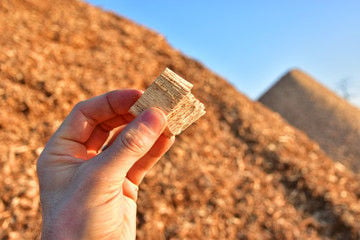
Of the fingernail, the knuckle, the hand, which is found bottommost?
the hand

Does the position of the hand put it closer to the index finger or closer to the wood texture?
the index finger

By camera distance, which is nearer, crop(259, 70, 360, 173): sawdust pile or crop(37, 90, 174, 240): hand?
crop(37, 90, 174, 240): hand

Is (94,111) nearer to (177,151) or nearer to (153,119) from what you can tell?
(153,119)

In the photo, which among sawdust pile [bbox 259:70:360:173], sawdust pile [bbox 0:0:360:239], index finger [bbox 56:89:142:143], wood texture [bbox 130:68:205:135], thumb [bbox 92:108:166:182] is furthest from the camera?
sawdust pile [bbox 259:70:360:173]

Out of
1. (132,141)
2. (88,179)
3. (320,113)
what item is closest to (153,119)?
(132,141)

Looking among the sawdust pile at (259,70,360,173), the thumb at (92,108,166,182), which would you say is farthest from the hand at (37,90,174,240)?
the sawdust pile at (259,70,360,173)

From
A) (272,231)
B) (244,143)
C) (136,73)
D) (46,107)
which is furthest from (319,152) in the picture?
(46,107)
